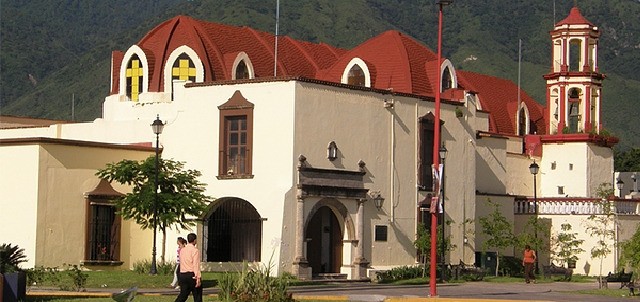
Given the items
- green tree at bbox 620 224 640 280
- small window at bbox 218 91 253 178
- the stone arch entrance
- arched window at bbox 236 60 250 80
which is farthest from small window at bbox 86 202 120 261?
green tree at bbox 620 224 640 280

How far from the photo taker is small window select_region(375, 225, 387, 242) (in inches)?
1860

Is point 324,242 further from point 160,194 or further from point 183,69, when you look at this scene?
point 183,69

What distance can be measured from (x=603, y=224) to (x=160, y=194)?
907 inches

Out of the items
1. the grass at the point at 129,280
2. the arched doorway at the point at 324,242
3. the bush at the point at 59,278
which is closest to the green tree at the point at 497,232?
the arched doorway at the point at 324,242

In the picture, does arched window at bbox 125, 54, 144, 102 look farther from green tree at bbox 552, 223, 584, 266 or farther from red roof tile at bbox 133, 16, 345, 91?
green tree at bbox 552, 223, 584, 266

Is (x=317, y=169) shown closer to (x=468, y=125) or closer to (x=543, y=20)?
(x=468, y=125)

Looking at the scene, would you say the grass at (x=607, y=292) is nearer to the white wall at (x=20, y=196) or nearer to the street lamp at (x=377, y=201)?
the street lamp at (x=377, y=201)

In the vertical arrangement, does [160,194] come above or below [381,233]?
above

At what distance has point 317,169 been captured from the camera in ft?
146

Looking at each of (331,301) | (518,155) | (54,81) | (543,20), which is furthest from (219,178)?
(543,20)

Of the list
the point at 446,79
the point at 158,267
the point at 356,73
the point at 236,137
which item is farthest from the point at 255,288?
the point at 446,79

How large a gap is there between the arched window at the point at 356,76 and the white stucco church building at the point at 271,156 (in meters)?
0.05

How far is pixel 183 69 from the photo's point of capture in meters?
52.8

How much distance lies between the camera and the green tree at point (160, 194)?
43.0m
